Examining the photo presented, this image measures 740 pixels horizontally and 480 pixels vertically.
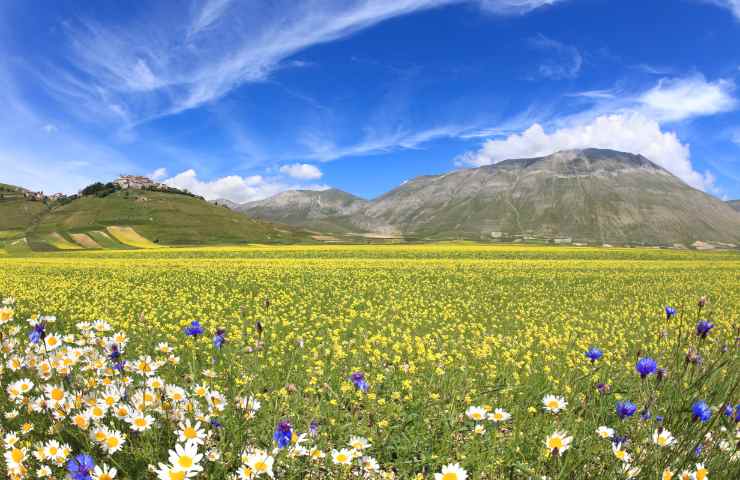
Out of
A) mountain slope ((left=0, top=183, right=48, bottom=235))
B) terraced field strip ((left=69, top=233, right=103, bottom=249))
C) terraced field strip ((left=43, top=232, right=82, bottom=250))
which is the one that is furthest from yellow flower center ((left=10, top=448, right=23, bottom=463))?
mountain slope ((left=0, top=183, right=48, bottom=235))

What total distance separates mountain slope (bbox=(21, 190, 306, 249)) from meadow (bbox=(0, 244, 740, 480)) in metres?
88.8

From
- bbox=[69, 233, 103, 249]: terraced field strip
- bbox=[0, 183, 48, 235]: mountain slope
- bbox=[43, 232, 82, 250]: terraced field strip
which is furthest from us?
bbox=[0, 183, 48, 235]: mountain slope

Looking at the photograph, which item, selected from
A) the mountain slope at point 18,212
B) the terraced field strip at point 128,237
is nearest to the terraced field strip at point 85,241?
the terraced field strip at point 128,237

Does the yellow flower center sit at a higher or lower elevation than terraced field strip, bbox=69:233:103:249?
lower

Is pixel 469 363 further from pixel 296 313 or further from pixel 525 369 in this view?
pixel 296 313

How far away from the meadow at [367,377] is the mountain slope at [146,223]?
88.8 meters

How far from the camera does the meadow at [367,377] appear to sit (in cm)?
319

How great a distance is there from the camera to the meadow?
126 inches

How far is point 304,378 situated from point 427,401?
2.59 meters

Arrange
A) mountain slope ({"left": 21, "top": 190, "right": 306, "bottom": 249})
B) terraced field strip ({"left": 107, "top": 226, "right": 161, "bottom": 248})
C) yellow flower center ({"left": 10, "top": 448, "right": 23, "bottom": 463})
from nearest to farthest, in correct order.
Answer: yellow flower center ({"left": 10, "top": 448, "right": 23, "bottom": 463})
terraced field strip ({"left": 107, "top": 226, "right": 161, "bottom": 248})
mountain slope ({"left": 21, "top": 190, "right": 306, "bottom": 249})

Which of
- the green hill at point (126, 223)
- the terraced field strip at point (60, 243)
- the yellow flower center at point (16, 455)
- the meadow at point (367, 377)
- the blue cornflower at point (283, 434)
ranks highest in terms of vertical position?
the green hill at point (126, 223)

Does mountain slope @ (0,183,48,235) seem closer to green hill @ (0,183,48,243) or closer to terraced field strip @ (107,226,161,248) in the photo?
green hill @ (0,183,48,243)

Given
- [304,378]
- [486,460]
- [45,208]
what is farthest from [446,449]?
[45,208]

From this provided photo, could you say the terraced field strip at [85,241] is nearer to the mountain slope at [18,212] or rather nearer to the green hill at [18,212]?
the green hill at [18,212]
